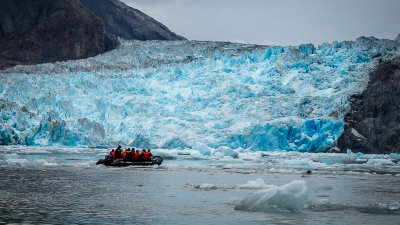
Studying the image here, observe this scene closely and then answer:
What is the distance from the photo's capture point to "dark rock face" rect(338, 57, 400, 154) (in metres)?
33.8

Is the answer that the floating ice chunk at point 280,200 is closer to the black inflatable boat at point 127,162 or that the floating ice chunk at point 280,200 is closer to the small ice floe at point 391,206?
the small ice floe at point 391,206

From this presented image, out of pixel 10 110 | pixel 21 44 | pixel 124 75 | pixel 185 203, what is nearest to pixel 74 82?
pixel 124 75

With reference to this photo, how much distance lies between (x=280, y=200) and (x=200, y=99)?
1161 inches

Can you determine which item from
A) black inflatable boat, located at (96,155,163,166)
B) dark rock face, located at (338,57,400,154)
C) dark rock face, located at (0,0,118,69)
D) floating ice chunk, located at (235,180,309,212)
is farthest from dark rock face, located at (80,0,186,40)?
floating ice chunk, located at (235,180,309,212)

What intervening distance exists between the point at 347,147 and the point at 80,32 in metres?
35.9

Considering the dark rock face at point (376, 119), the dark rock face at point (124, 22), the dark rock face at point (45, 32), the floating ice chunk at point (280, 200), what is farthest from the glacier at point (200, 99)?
the dark rock face at point (124, 22)

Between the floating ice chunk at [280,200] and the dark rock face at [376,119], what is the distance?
1108 inches

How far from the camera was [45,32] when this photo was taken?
180 feet

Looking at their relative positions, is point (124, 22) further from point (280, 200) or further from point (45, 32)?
point (280, 200)

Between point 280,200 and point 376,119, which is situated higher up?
point 376,119

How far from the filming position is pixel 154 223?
19.2 feet

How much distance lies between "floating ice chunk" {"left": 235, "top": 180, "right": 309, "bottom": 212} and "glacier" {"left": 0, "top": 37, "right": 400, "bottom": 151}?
1900 cm

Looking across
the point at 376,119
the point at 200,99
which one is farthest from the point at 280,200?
the point at 376,119

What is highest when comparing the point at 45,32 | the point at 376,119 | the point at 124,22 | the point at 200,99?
the point at 124,22
